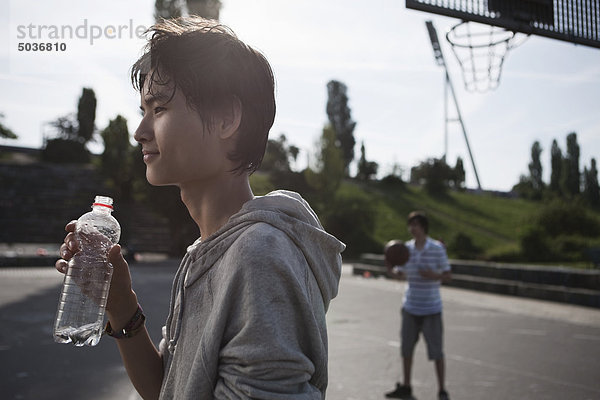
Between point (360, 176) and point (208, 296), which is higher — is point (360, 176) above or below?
above

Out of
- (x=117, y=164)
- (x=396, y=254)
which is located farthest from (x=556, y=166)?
(x=396, y=254)

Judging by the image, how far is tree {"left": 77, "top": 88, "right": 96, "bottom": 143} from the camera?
208 feet

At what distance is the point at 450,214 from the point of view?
42.8 meters

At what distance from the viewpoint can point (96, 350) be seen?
7.73 m

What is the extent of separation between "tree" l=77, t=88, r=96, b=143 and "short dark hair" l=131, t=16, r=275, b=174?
66.4m

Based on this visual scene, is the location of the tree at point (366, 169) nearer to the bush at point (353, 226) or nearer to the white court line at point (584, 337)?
the bush at point (353, 226)

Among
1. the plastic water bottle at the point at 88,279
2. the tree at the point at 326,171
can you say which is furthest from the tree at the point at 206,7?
the plastic water bottle at the point at 88,279

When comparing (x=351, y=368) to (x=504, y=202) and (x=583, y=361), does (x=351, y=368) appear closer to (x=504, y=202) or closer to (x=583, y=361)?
(x=583, y=361)

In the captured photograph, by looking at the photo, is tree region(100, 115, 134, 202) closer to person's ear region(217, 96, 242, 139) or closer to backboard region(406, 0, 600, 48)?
backboard region(406, 0, 600, 48)

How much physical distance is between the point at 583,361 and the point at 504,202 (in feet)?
156

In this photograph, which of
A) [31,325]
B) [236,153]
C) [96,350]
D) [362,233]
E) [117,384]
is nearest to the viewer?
[236,153]

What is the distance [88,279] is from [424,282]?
529 centimetres

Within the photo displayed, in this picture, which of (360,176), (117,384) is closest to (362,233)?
(360,176)

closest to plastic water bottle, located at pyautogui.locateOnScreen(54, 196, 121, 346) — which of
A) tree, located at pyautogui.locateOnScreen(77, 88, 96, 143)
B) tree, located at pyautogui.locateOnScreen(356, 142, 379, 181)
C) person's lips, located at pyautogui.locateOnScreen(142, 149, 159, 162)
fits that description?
person's lips, located at pyautogui.locateOnScreen(142, 149, 159, 162)
